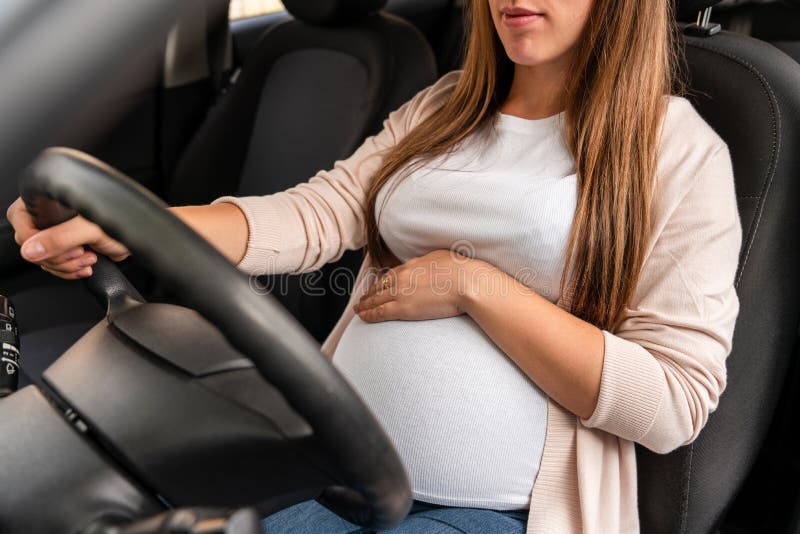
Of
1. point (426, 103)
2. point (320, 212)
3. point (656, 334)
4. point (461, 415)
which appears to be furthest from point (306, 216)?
point (656, 334)

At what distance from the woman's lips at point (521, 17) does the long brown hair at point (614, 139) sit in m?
0.07

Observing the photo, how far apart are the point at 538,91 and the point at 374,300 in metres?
0.37

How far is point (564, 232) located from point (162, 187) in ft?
4.36

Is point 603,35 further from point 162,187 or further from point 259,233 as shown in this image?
point 162,187

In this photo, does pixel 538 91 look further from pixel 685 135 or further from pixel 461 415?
pixel 461 415

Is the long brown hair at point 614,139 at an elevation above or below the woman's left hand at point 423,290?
above

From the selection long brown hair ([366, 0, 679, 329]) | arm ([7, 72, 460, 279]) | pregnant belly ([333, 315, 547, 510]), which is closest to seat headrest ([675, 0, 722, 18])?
long brown hair ([366, 0, 679, 329])

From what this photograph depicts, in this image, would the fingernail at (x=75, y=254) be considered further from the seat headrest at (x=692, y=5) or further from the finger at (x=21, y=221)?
the seat headrest at (x=692, y=5)

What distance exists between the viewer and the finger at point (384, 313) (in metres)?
1.09

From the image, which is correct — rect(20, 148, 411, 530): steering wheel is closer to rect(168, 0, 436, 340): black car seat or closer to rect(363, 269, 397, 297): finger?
rect(363, 269, 397, 297): finger

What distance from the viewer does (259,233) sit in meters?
1.16

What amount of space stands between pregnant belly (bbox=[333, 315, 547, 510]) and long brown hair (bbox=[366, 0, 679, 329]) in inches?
5.3

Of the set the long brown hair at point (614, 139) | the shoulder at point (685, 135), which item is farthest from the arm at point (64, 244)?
the shoulder at point (685, 135)

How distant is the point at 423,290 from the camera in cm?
106
